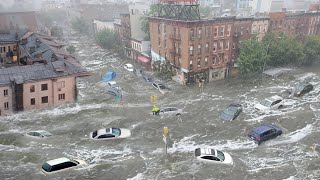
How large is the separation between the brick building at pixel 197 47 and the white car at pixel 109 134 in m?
23.0

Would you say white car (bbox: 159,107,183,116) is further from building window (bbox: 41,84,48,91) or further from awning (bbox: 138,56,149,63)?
awning (bbox: 138,56,149,63)

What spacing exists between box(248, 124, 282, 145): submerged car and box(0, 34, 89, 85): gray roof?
80.9ft

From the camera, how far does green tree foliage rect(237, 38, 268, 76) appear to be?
184 feet

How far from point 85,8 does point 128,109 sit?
341 ft

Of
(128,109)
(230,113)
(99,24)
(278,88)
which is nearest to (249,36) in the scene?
(278,88)

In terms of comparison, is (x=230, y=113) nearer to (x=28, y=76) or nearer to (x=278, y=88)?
(x=278, y=88)

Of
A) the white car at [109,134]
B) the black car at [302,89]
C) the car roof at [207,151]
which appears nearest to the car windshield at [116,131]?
the white car at [109,134]

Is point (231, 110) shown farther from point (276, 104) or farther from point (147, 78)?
point (147, 78)

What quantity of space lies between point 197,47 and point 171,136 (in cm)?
2363

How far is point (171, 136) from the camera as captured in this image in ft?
121

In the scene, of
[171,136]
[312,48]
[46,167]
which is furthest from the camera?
[312,48]

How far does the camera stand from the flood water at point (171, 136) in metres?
29.9

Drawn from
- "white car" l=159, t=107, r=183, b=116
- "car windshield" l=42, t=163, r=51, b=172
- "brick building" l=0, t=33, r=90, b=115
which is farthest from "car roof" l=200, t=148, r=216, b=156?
"brick building" l=0, t=33, r=90, b=115

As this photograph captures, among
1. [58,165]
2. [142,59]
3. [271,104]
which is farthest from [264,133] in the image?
[142,59]
